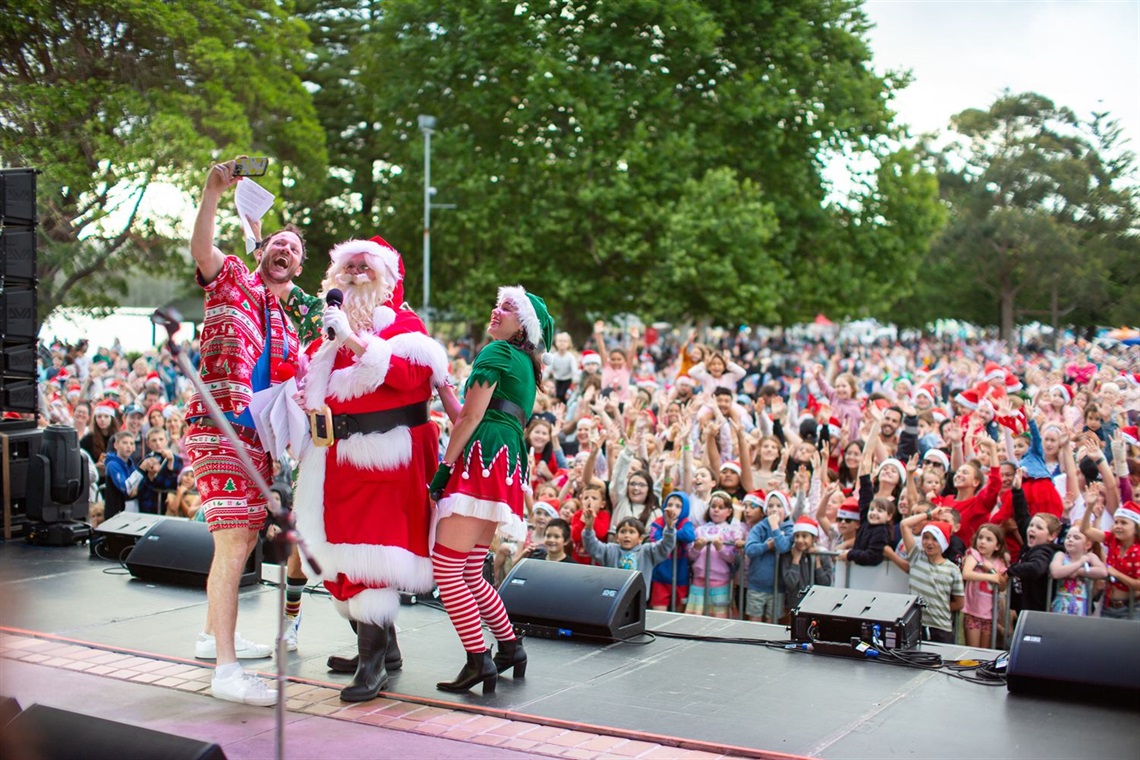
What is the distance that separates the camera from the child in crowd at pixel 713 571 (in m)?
6.58

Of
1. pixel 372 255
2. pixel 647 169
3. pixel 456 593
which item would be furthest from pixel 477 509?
pixel 647 169

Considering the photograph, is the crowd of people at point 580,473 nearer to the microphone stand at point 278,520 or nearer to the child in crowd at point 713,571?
the child in crowd at point 713,571

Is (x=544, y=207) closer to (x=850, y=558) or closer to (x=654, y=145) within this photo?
(x=654, y=145)

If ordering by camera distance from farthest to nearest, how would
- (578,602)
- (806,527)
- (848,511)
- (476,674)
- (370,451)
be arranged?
(848,511), (806,527), (578,602), (476,674), (370,451)

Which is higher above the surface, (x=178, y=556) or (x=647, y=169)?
(x=647, y=169)

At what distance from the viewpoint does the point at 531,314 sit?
4480mm

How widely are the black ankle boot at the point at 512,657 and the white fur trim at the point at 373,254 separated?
1.57 meters

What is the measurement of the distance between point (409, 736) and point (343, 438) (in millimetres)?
1138

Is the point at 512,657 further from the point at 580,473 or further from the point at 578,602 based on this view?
A: the point at 580,473

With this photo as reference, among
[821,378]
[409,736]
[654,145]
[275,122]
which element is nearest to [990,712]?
[409,736]

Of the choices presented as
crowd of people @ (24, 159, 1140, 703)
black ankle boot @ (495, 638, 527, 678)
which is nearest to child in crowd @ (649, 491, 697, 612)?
crowd of people @ (24, 159, 1140, 703)

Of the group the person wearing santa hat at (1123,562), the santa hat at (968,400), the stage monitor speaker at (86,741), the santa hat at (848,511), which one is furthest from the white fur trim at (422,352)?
the santa hat at (968,400)

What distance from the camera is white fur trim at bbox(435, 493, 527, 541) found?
429 cm

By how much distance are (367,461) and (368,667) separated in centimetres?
82
